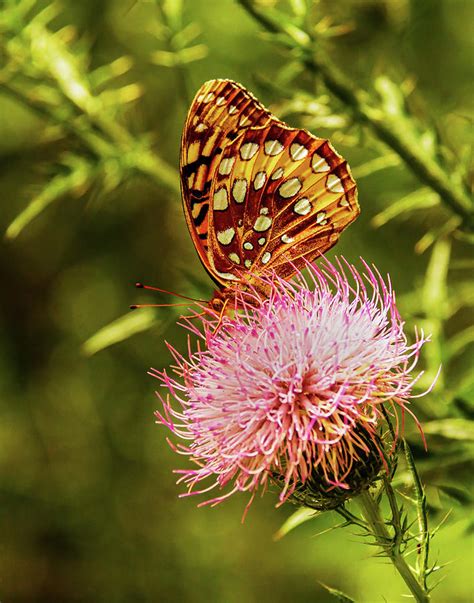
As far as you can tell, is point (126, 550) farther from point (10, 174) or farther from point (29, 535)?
point (10, 174)

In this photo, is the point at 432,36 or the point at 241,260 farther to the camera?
the point at 432,36

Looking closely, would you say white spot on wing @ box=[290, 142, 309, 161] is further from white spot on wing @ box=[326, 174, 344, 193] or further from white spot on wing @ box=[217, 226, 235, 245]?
white spot on wing @ box=[217, 226, 235, 245]

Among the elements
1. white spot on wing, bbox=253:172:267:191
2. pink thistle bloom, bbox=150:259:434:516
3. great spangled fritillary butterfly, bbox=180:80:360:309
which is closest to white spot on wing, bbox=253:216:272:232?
great spangled fritillary butterfly, bbox=180:80:360:309

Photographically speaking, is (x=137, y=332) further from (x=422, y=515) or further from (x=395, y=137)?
(x=422, y=515)

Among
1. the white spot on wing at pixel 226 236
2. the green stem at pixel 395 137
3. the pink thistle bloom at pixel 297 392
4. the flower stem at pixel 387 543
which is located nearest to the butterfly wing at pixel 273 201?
the white spot on wing at pixel 226 236

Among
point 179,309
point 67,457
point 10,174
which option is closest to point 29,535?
point 67,457

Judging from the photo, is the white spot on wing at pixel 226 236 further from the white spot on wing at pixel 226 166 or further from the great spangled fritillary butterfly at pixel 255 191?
the white spot on wing at pixel 226 166

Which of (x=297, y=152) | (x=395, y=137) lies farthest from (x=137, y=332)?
(x=297, y=152)
